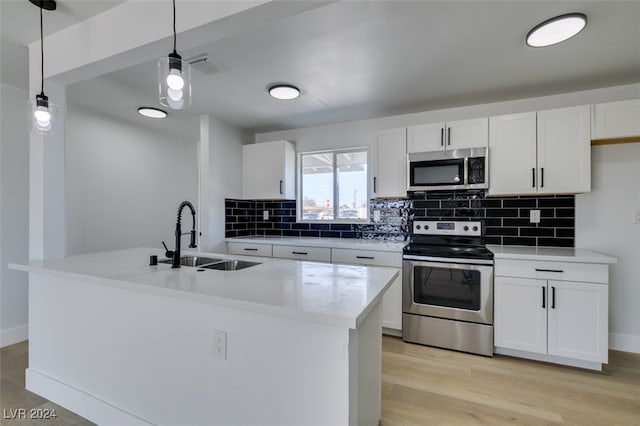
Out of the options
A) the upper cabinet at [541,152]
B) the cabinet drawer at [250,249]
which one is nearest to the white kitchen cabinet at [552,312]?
the upper cabinet at [541,152]

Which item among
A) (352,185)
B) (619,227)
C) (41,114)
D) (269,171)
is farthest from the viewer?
(269,171)

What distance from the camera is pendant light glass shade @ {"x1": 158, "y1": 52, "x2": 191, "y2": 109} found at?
131cm

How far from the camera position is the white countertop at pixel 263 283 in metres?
1.05

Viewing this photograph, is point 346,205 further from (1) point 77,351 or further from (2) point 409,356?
(1) point 77,351

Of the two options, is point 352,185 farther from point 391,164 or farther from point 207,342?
point 207,342

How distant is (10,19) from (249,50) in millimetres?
1445

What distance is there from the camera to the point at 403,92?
9.00ft

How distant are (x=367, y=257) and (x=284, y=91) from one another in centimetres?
182

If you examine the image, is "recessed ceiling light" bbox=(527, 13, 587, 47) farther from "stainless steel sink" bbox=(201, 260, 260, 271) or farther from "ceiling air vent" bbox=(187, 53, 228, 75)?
"stainless steel sink" bbox=(201, 260, 260, 271)

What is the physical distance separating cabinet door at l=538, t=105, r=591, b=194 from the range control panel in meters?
0.67

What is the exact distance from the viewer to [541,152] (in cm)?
251

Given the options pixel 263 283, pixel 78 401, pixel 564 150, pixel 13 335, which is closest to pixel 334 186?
pixel 564 150

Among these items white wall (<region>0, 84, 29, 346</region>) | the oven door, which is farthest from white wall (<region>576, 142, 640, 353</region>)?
white wall (<region>0, 84, 29, 346</region>)

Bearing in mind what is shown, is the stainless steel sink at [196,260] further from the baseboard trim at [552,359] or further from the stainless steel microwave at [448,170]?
the baseboard trim at [552,359]
